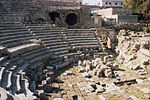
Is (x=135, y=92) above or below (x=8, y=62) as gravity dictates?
below

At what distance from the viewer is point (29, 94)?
664cm

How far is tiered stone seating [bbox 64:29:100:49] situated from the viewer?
1589 cm

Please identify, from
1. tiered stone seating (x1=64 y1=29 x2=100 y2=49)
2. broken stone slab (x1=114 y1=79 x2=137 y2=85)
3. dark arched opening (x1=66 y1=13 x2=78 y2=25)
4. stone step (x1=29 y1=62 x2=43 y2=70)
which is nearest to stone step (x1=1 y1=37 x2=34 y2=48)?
stone step (x1=29 y1=62 x2=43 y2=70)

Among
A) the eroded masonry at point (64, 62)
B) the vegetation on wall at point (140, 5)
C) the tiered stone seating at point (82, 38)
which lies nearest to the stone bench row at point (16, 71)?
the eroded masonry at point (64, 62)

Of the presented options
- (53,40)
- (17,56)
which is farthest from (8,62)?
(53,40)

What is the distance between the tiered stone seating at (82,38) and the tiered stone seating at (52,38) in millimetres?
789

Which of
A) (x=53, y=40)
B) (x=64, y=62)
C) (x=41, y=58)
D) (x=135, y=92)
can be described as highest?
(x=53, y=40)

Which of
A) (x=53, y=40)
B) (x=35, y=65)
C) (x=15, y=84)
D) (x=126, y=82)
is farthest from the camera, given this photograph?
(x=53, y=40)

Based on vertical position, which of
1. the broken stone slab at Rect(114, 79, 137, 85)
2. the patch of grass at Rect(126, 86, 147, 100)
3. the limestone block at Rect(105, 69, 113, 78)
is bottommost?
the patch of grass at Rect(126, 86, 147, 100)

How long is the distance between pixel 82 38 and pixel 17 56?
7926 millimetres

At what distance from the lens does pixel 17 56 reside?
1052 cm

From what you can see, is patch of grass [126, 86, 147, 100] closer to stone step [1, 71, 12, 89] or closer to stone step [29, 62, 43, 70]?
stone step [29, 62, 43, 70]

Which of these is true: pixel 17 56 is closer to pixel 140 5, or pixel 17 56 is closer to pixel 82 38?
pixel 82 38

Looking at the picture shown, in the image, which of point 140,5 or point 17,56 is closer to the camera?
point 17,56
